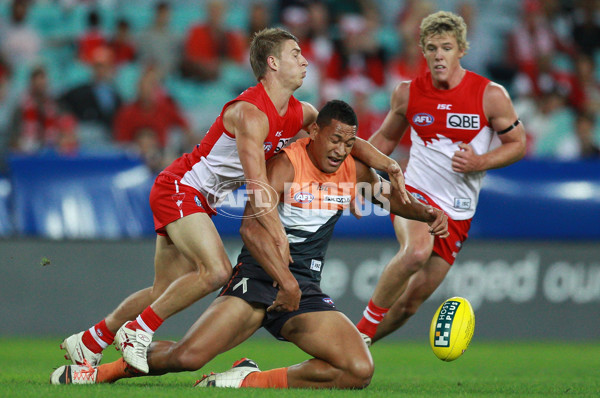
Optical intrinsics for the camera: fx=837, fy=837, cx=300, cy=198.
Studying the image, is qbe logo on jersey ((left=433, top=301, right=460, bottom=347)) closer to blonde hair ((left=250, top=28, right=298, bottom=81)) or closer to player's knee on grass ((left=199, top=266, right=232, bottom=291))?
player's knee on grass ((left=199, top=266, right=232, bottom=291))

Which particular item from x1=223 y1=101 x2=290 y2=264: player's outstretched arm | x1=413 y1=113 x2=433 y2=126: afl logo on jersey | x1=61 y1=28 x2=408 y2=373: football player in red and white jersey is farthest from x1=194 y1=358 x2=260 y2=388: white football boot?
x1=413 y1=113 x2=433 y2=126: afl logo on jersey

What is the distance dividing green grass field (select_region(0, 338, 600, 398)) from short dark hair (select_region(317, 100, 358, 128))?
5.67ft

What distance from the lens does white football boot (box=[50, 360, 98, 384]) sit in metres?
5.45

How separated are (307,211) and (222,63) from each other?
7.79 m

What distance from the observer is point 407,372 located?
707cm

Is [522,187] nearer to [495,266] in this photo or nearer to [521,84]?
[495,266]

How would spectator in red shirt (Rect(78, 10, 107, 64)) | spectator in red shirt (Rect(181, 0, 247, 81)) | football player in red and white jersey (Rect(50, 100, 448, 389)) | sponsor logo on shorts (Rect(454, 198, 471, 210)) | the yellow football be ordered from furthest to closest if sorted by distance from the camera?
1. spectator in red shirt (Rect(181, 0, 247, 81))
2. spectator in red shirt (Rect(78, 10, 107, 64))
3. sponsor logo on shorts (Rect(454, 198, 471, 210))
4. the yellow football
5. football player in red and white jersey (Rect(50, 100, 448, 389))

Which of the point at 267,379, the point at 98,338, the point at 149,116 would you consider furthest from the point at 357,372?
the point at 149,116

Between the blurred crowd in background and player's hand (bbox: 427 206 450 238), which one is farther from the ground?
the blurred crowd in background

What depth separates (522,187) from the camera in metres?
10.2

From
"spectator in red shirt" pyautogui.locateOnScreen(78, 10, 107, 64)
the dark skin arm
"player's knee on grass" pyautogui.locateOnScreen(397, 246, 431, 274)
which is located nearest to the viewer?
the dark skin arm

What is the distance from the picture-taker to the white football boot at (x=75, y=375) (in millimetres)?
5453

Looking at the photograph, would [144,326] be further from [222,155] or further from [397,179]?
[397,179]

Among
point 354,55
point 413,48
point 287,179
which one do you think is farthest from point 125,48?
point 287,179
